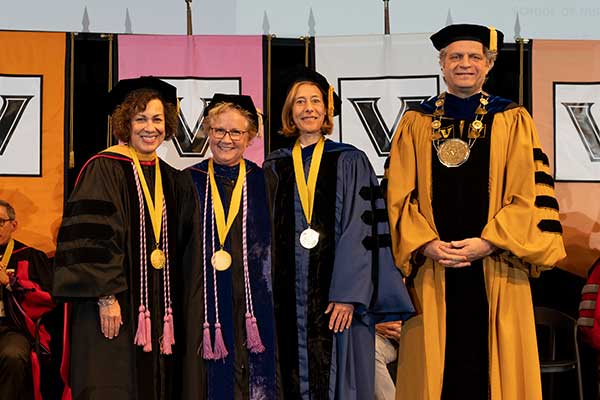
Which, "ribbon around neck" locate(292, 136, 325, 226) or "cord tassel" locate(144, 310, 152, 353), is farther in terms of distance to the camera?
"ribbon around neck" locate(292, 136, 325, 226)

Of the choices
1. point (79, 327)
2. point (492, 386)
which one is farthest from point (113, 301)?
point (492, 386)

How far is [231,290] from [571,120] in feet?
9.76

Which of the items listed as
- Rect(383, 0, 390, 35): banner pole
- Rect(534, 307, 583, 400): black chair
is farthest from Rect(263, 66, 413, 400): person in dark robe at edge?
Rect(383, 0, 390, 35): banner pole

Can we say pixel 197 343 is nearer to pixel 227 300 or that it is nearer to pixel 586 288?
pixel 227 300

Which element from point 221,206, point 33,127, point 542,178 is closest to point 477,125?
point 542,178

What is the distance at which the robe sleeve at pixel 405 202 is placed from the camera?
3930 millimetres

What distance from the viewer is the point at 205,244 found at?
156 inches

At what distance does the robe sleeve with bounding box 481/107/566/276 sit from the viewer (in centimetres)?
382

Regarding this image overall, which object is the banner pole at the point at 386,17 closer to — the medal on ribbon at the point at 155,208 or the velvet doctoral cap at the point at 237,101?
the velvet doctoral cap at the point at 237,101

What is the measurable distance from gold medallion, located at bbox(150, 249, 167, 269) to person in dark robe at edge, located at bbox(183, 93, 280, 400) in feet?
0.56

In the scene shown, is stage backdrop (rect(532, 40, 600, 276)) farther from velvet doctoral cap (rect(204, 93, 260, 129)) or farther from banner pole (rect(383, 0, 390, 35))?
velvet doctoral cap (rect(204, 93, 260, 129))

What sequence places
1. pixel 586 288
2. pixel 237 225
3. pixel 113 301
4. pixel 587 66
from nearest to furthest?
pixel 113 301 < pixel 237 225 < pixel 586 288 < pixel 587 66

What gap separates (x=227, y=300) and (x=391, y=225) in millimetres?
859

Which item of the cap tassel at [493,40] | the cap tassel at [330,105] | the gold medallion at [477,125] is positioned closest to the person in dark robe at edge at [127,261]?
the cap tassel at [330,105]
